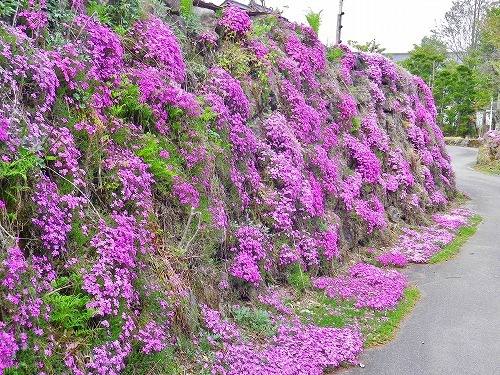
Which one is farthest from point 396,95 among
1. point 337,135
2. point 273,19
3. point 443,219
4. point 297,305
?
point 297,305

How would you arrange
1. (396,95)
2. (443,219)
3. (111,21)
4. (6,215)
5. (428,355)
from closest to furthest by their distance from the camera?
1. (6,215)
2. (428,355)
3. (111,21)
4. (443,219)
5. (396,95)

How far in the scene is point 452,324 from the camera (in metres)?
8.64

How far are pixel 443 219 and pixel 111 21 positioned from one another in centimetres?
1419

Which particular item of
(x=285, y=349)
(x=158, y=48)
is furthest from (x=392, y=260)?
(x=158, y=48)

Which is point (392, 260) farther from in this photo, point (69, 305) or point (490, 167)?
point (490, 167)

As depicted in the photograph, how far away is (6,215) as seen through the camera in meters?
4.41

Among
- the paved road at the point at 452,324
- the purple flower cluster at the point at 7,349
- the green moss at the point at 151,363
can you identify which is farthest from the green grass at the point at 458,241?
the purple flower cluster at the point at 7,349

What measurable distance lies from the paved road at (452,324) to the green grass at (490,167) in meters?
20.2

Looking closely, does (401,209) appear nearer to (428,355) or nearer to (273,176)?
(273,176)

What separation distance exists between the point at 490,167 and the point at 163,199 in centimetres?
3268

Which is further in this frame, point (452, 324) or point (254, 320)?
point (452, 324)

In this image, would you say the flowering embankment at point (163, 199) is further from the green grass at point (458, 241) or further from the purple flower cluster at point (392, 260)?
the green grass at point (458, 241)

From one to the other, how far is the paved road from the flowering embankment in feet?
1.93

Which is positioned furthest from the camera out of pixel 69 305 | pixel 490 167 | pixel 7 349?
pixel 490 167
